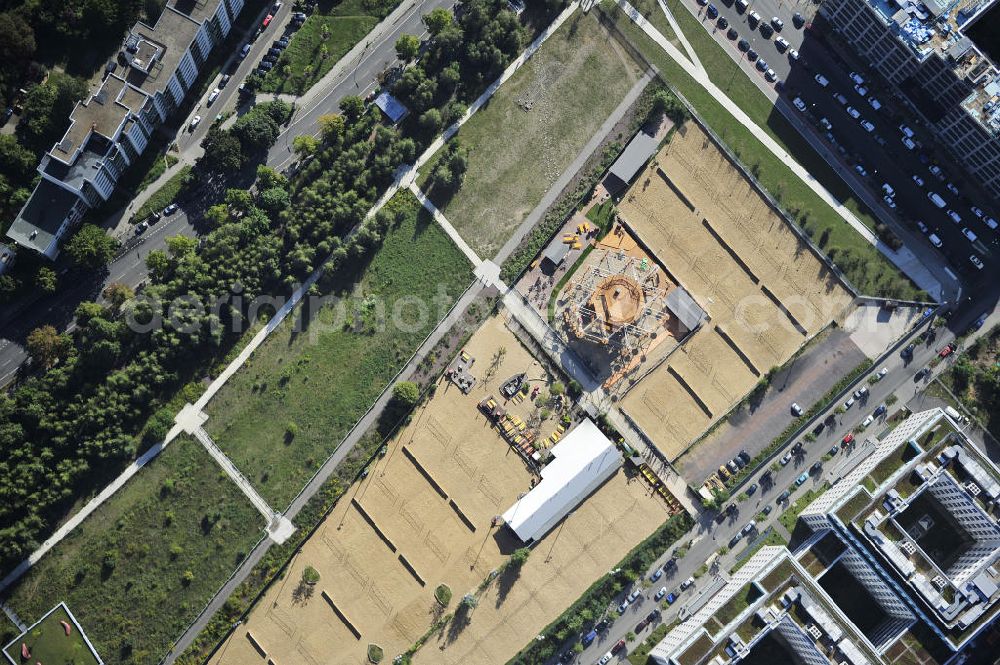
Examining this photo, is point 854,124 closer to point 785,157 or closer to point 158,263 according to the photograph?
point 785,157

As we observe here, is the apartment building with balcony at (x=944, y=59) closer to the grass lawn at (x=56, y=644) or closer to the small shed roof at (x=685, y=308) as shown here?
the small shed roof at (x=685, y=308)

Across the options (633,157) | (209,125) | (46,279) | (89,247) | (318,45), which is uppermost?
(209,125)

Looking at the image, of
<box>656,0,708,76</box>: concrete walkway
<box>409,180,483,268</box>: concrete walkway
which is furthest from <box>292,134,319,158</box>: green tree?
Answer: <box>656,0,708,76</box>: concrete walkway

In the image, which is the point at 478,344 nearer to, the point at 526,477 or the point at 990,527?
the point at 526,477

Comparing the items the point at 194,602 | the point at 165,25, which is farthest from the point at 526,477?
the point at 165,25

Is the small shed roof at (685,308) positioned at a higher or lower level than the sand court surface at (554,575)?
higher

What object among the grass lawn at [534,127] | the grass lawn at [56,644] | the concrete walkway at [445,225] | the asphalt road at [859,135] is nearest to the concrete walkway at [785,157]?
the asphalt road at [859,135]

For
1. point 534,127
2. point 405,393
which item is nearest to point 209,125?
point 534,127

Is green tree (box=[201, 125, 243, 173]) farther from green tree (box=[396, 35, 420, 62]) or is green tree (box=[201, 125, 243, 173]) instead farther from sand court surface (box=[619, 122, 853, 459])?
sand court surface (box=[619, 122, 853, 459])

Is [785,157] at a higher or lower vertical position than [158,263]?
lower
